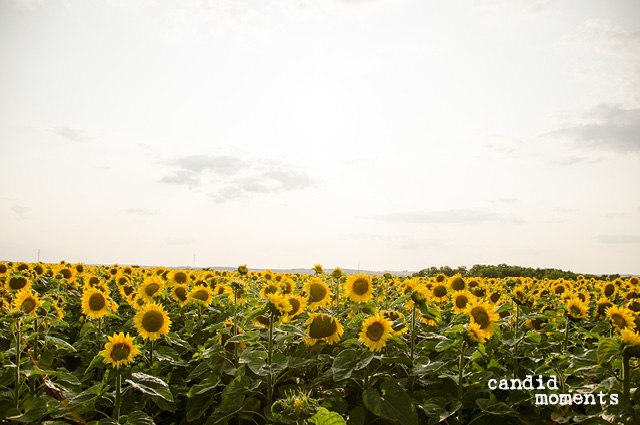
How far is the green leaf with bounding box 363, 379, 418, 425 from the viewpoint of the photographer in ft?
12.3

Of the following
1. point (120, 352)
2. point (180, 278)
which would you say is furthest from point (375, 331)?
point (180, 278)

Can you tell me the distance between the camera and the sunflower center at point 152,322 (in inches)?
203

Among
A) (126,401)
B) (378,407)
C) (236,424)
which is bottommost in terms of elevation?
(236,424)

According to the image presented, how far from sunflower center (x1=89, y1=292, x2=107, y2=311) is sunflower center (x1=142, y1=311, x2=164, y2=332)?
1501mm

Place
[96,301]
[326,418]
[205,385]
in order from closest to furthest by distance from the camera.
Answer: [326,418], [205,385], [96,301]

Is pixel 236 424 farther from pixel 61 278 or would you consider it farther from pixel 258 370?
pixel 61 278

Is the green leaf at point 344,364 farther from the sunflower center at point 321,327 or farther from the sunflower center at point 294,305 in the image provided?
the sunflower center at point 294,305

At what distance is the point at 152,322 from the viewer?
16.9 feet

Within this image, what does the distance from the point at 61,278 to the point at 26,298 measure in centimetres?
521

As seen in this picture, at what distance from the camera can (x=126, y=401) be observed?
462 cm

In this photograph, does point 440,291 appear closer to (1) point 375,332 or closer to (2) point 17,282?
(1) point 375,332

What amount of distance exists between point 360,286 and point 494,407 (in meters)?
2.80

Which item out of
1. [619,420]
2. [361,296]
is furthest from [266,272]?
[619,420]

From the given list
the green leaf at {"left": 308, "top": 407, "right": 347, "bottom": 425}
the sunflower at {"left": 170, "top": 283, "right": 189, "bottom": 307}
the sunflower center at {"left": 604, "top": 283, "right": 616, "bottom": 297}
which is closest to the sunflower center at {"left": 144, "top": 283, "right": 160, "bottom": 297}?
the sunflower at {"left": 170, "top": 283, "right": 189, "bottom": 307}
